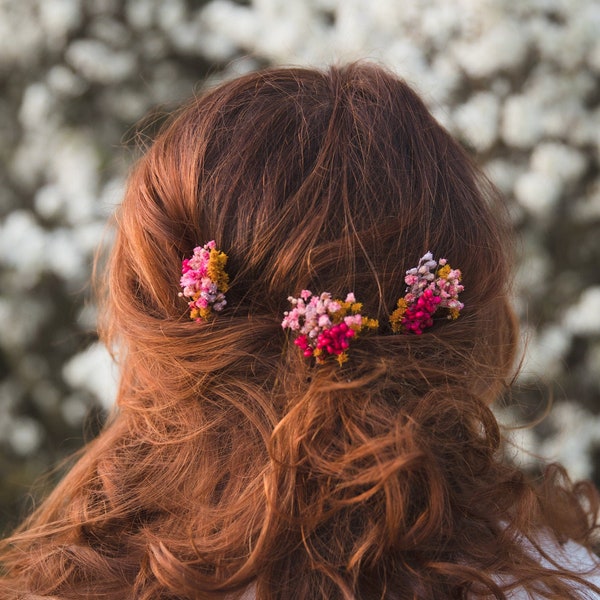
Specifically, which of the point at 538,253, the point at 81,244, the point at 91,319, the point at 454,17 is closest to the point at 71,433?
the point at 91,319

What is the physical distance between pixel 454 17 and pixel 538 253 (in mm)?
652

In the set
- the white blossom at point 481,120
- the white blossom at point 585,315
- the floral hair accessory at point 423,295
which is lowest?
the white blossom at point 585,315

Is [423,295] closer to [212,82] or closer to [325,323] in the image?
[325,323]

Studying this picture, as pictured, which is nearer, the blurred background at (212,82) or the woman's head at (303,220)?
the woman's head at (303,220)

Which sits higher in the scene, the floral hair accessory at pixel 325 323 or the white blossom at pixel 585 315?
the floral hair accessory at pixel 325 323

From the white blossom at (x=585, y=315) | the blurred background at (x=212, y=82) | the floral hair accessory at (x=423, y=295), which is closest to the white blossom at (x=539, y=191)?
the blurred background at (x=212, y=82)

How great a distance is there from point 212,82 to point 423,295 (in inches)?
53.0

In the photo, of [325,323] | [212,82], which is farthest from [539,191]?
[325,323]

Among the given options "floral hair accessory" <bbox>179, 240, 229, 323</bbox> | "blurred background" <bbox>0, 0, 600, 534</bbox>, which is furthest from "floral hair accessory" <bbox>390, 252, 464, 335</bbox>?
"blurred background" <bbox>0, 0, 600, 534</bbox>

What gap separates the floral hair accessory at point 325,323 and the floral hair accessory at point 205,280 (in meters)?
0.09

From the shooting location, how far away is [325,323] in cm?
82

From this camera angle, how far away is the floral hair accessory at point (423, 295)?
87cm

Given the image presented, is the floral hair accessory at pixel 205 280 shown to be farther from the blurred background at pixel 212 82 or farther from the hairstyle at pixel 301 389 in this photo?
the blurred background at pixel 212 82

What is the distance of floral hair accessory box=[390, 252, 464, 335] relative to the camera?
2.85ft
